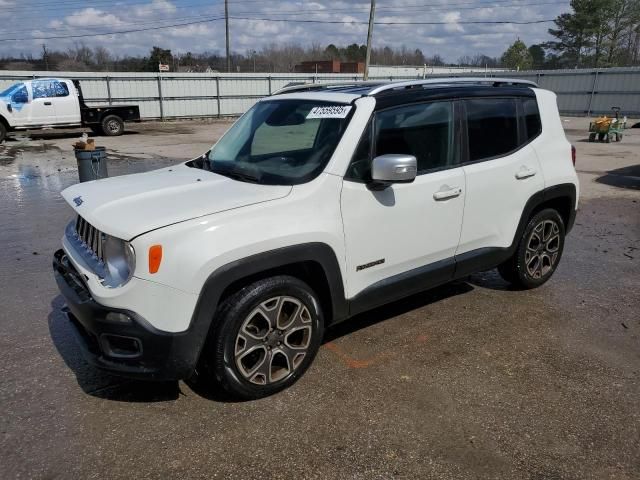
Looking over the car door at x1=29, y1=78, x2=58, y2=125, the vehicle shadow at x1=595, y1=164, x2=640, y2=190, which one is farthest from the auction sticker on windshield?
the car door at x1=29, y1=78, x2=58, y2=125

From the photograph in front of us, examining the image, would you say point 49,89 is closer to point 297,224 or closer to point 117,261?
point 117,261

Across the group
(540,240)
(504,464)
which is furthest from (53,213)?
(504,464)

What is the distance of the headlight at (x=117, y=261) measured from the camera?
2742 mm

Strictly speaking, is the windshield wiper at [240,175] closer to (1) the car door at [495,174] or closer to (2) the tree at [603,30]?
(1) the car door at [495,174]

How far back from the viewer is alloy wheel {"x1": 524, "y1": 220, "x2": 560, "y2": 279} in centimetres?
471

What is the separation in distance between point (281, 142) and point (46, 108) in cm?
1763

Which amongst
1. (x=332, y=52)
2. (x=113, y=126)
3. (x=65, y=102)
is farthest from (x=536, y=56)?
(x=65, y=102)

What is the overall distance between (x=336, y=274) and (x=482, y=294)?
85.1 inches

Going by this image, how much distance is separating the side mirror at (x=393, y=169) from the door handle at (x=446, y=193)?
1.78ft

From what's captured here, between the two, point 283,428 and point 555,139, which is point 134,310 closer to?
point 283,428

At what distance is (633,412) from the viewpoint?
3.06m

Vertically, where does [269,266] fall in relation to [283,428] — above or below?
above

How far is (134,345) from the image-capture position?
278cm

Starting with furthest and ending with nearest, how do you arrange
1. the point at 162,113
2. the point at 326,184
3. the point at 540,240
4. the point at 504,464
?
the point at 162,113
the point at 540,240
the point at 326,184
the point at 504,464
